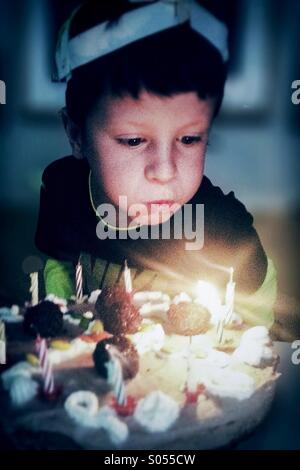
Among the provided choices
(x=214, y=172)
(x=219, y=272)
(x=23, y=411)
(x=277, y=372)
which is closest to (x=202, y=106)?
(x=214, y=172)

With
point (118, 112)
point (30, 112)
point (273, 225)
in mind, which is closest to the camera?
point (118, 112)

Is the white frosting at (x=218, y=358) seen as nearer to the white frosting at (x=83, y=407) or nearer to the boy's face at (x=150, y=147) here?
the white frosting at (x=83, y=407)

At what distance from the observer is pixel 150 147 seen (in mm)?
1674

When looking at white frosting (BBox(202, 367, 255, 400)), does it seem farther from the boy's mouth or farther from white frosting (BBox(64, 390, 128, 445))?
the boy's mouth

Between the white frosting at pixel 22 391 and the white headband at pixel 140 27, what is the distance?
104 cm

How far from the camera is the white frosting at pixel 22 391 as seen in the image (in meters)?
1.47

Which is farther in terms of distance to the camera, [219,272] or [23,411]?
[219,272]

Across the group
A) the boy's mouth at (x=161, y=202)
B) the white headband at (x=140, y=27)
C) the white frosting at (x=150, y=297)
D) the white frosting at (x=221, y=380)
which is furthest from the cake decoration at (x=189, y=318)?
the white headband at (x=140, y=27)

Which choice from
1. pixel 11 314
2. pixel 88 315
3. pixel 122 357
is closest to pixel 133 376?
pixel 122 357

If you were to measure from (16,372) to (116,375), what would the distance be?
0.35 meters

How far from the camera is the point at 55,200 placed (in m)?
1.96

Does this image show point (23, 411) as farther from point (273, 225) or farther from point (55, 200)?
point (273, 225)
